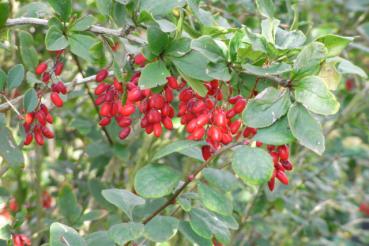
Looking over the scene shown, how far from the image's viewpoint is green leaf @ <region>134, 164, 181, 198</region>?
1.09m

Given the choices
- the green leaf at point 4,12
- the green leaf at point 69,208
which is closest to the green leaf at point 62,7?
the green leaf at point 4,12

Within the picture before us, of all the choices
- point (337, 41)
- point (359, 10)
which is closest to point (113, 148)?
point (337, 41)

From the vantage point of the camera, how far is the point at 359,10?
8.82 feet

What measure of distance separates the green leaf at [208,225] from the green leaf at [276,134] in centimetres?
26

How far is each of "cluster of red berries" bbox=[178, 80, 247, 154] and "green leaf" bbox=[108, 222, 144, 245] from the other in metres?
0.20

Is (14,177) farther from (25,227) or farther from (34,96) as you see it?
(34,96)

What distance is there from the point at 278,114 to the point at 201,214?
33 cm

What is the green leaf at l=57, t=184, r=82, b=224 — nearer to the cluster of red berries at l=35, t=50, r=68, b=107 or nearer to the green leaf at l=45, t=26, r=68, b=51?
the cluster of red berries at l=35, t=50, r=68, b=107

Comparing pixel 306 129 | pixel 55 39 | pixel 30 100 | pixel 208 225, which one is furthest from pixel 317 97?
pixel 30 100

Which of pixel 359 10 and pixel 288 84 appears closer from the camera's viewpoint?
pixel 288 84

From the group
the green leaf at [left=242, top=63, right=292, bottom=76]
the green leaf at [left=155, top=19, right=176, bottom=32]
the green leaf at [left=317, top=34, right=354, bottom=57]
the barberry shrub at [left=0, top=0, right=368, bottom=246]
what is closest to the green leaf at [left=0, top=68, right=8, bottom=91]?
the barberry shrub at [left=0, top=0, right=368, bottom=246]

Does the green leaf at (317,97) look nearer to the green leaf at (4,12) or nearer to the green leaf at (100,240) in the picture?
the green leaf at (100,240)

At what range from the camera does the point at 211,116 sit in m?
1.10

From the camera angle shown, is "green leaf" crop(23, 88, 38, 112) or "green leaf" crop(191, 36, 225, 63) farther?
"green leaf" crop(23, 88, 38, 112)
